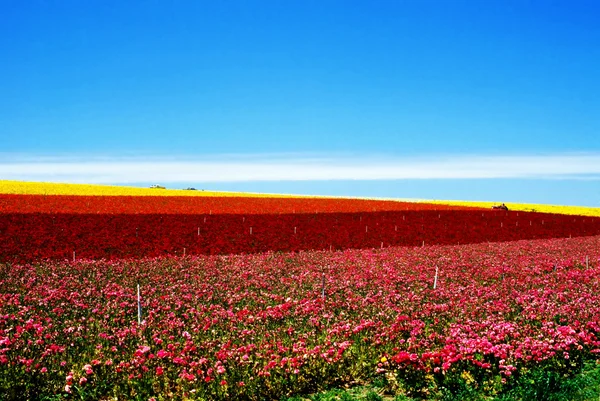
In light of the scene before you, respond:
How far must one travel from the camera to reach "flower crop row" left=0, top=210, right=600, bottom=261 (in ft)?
84.5

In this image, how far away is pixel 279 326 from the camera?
12.1 meters

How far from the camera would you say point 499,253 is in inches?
1054

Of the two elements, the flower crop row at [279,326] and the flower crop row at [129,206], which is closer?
the flower crop row at [279,326]

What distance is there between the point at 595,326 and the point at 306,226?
82.7 ft

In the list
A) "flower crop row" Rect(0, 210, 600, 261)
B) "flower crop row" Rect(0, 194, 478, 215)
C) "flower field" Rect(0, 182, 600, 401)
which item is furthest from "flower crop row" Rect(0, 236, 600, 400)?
"flower crop row" Rect(0, 194, 478, 215)

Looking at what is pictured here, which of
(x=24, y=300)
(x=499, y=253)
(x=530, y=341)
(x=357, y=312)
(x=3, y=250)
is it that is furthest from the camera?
(x=499, y=253)

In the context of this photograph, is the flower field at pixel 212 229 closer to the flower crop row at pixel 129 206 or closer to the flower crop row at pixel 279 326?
the flower crop row at pixel 129 206

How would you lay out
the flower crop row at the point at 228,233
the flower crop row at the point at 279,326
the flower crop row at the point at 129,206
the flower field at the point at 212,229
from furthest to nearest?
the flower crop row at the point at 129,206
the flower field at the point at 212,229
the flower crop row at the point at 228,233
the flower crop row at the point at 279,326

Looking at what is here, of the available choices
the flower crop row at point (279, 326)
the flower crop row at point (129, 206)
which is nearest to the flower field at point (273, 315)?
the flower crop row at point (279, 326)

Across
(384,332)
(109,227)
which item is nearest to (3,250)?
(109,227)

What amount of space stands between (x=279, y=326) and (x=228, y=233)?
19897 millimetres

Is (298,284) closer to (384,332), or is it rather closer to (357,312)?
(357,312)

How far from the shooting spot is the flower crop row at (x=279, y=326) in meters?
8.82

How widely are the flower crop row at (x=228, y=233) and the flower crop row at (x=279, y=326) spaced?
4.30 meters
